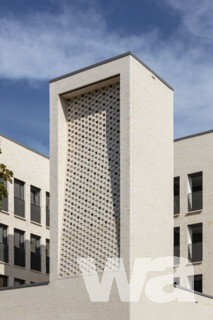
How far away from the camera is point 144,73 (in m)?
28.1

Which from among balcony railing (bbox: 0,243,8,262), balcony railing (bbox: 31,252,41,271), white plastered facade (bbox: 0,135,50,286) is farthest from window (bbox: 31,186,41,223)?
balcony railing (bbox: 0,243,8,262)

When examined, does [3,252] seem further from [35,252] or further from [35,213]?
[35,213]

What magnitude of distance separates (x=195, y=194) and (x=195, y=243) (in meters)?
2.83

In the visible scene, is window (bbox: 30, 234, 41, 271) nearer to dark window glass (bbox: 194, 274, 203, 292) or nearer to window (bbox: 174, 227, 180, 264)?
window (bbox: 174, 227, 180, 264)

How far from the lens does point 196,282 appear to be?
131 ft

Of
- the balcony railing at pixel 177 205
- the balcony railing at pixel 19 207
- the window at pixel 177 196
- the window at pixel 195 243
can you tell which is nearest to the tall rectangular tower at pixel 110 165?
the window at pixel 195 243

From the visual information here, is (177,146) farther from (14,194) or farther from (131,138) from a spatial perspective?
(131,138)

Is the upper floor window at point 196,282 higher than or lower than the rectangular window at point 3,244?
lower

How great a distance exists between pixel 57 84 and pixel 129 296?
9.52m

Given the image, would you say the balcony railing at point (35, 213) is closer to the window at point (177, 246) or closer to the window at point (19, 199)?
the window at point (19, 199)

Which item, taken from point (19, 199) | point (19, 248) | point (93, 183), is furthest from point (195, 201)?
point (93, 183)

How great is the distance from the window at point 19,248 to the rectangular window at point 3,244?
0.86m

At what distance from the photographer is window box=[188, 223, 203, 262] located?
39.7m

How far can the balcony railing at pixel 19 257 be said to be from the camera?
40.6 metres
